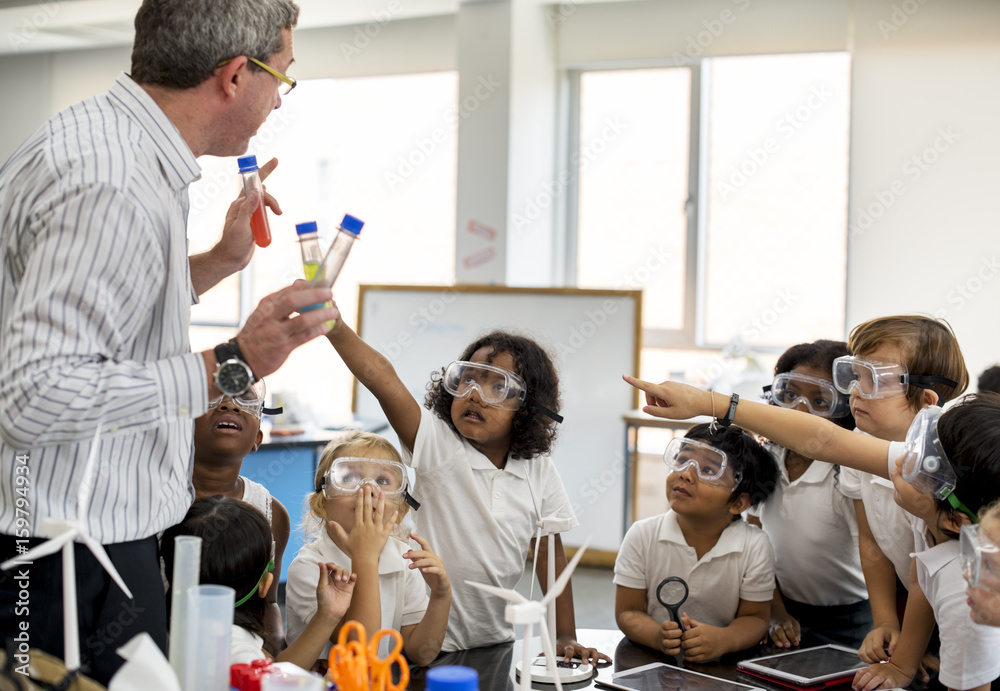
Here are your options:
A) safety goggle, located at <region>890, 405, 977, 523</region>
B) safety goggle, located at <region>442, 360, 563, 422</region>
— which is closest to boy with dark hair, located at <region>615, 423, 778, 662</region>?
safety goggle, located at <region>442, 360, 563, 422</region>

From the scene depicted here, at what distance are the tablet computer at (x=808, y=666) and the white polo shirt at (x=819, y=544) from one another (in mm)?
341

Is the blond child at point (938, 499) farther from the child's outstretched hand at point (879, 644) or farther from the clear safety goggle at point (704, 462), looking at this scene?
the clear safety goggle at point (704, 462)

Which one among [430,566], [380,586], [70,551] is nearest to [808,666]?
[430,566]

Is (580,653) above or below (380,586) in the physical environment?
below

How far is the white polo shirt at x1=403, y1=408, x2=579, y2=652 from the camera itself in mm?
2227

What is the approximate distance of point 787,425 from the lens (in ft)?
6.64

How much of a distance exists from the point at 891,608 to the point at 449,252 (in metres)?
4.38

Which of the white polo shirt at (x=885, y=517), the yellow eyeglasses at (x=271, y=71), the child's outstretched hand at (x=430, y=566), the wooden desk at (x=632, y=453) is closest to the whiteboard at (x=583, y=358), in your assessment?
the wooden desk at (x=632, y=453)

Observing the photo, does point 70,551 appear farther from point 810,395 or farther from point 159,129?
point 810,395

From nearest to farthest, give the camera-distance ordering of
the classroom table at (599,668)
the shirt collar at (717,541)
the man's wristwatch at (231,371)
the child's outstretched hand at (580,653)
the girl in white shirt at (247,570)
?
the man's wristwatch at (231,371), the girl in white shirt at (247,570), the classroom table at (599,668), the child's outstretched hand at (580,653), the shirt collar at (717,541)

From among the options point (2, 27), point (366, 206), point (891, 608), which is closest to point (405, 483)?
point (891, 608)

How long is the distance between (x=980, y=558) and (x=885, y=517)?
0.81 meters

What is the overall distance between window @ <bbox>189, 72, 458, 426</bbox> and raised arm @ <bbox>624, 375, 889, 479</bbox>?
3992 mm

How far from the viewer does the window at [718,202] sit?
5262mm
